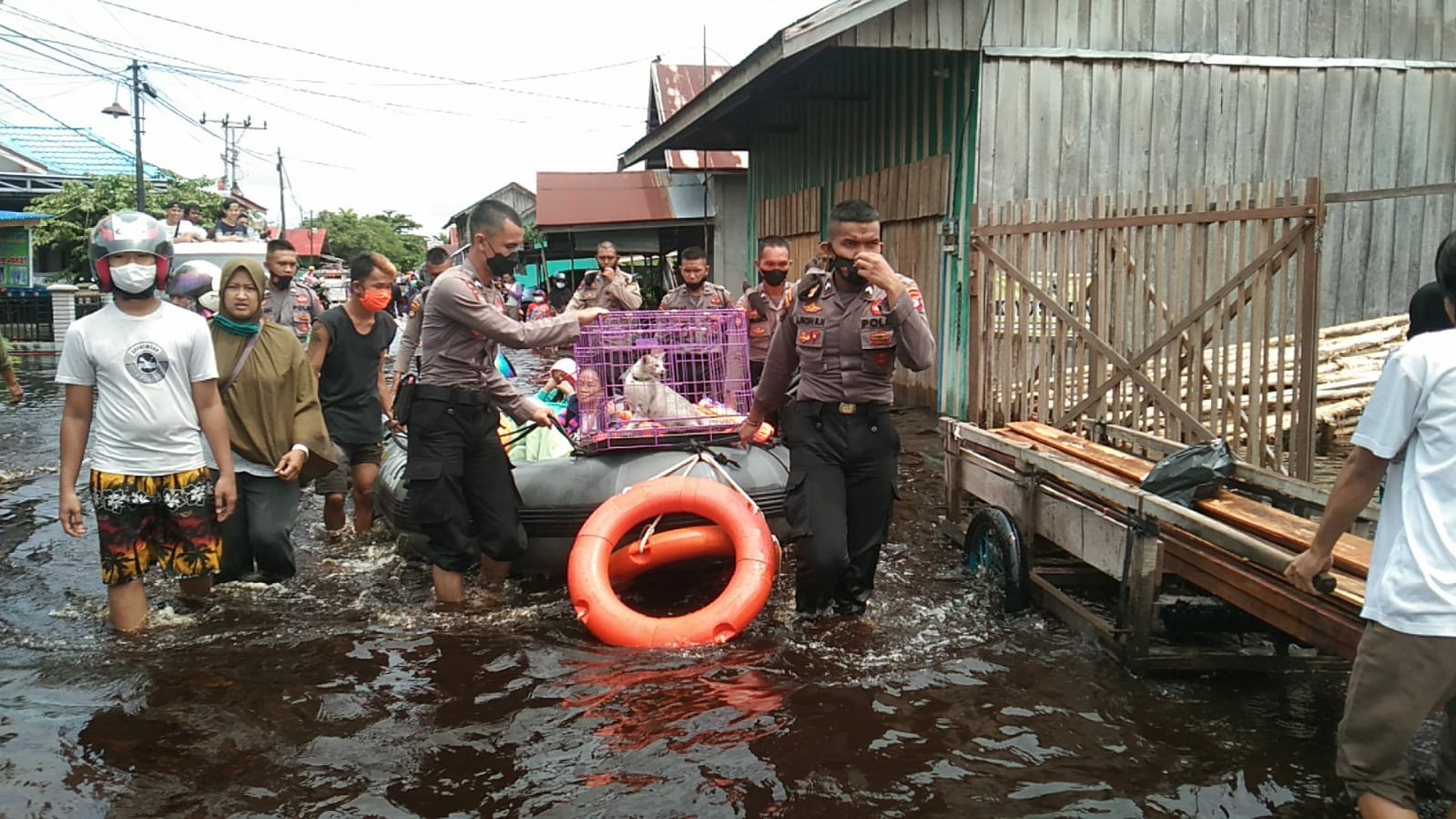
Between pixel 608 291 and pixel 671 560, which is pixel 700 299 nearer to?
pixel 608 291

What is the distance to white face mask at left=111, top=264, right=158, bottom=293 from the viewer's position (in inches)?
165

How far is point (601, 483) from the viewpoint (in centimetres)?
541

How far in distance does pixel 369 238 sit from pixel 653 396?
243 ft

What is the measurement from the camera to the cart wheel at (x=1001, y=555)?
4973 millimetres

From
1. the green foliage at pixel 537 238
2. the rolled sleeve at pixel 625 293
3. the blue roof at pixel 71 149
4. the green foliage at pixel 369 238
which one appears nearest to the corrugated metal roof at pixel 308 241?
the green foliage at pixel 369 238

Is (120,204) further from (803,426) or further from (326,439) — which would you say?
(803,426)

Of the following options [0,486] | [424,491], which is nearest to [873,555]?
[424,491]

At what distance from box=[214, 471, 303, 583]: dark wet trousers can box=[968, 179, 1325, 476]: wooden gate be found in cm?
406

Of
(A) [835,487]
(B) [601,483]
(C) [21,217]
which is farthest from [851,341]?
(C) [21,217]

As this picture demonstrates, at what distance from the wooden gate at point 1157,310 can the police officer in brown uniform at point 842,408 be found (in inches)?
71.8

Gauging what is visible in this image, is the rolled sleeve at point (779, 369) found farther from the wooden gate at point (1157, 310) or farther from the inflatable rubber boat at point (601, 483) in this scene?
the wooden gate at point (1157, 310)

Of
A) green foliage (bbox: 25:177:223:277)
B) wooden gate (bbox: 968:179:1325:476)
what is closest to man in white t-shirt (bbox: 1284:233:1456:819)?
wooden gate (bbox: 968:179:1325:476)

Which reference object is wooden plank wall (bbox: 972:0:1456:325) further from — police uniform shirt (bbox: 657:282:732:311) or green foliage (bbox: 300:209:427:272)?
green foliage (bbox: 300:209:427:272)

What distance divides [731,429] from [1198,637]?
2.50m
